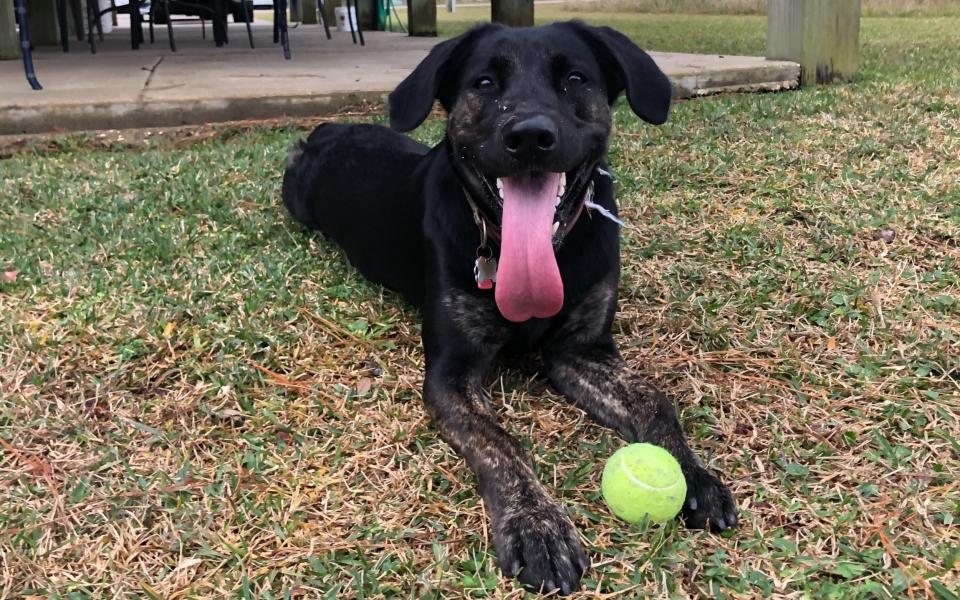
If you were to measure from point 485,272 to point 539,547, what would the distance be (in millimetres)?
1086

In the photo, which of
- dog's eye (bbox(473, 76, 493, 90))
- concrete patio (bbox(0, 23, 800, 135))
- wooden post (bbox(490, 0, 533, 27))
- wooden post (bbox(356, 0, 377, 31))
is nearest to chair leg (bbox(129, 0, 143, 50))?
concrete patio (bbox(0, 23, 800, 135))

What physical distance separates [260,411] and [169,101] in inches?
168

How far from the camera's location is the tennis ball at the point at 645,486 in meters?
2.06

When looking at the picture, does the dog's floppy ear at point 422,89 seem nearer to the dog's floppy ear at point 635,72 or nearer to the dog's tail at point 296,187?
the dog's floppy ear at point 635,72

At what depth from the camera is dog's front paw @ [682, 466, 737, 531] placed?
2107mm

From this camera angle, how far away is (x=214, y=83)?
274 inches

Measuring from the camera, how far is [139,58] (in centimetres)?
920

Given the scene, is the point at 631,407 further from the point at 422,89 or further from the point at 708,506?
the point at 422,89

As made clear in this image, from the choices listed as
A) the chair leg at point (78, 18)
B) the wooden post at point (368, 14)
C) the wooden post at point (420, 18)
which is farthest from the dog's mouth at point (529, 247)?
the wooden post at point (368, 14)

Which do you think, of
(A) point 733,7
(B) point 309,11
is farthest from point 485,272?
(A) point 733,7

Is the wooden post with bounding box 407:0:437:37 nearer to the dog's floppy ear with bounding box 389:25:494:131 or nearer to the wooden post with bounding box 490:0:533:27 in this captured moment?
the wooden post with bounding box 490:0:533:27

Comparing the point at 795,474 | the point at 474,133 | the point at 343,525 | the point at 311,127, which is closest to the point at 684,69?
the point at 311,127

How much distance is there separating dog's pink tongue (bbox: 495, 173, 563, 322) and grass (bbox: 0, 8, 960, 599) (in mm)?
406

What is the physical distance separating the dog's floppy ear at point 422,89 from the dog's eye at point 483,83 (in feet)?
0.51
